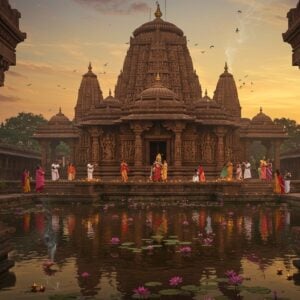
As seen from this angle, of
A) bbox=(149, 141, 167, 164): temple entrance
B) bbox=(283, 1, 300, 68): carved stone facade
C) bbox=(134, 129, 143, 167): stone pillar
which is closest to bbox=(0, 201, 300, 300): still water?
bbox=(283, 1, 300, 68): carved stone facade

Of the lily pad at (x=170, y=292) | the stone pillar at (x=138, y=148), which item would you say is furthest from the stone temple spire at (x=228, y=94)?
the lily pad at (x=170, y=292)

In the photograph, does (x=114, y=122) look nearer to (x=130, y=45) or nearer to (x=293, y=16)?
(x=130, y=45)

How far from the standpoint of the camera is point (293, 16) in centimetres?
872

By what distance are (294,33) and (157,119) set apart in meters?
26.4

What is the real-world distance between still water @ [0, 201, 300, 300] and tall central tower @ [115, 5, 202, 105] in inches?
1157

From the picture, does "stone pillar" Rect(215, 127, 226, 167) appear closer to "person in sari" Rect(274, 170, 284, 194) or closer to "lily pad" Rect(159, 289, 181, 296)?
"person in sari" Rect(274, 170, 284, 194)

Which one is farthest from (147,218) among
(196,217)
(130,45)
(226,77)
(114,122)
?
(226,77)

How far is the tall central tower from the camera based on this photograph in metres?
42.8

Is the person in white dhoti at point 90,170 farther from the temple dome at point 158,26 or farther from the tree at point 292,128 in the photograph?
the tree at point 292,128

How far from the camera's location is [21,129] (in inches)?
3703

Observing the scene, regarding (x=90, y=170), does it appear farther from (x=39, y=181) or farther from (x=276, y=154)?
(x=276, y=154)

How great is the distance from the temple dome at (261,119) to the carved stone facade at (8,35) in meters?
47.0

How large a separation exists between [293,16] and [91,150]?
30454 millimetres

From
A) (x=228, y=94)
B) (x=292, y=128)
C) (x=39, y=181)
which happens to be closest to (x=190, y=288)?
(x=39, y=181)
